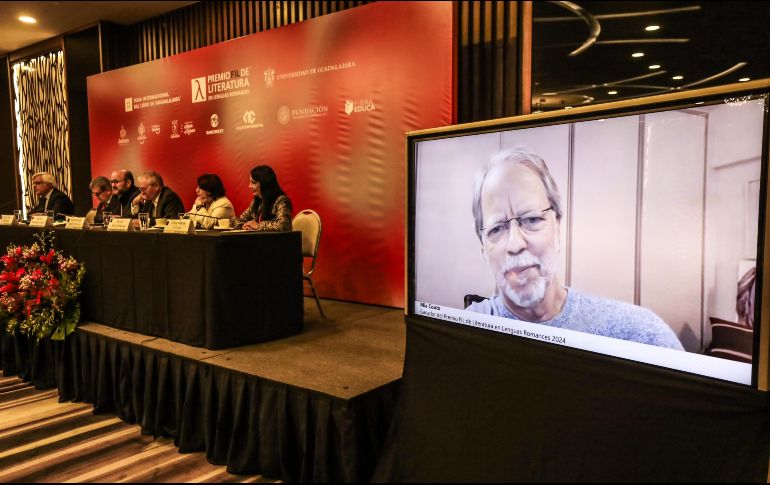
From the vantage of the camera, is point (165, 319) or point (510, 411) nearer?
point (510, 411)

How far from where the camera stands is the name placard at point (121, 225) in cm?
287

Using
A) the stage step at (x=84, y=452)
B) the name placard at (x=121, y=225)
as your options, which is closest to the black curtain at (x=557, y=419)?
the stage step at (x=84, y=452)

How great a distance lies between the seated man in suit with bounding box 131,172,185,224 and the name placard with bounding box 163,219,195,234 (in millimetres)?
1341

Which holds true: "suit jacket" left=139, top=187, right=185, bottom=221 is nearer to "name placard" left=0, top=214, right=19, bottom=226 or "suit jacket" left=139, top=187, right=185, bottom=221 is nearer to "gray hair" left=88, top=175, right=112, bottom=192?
"name placard" left=0, top=214, right=19, bottom=226

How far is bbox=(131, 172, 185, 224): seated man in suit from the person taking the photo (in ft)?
13.1

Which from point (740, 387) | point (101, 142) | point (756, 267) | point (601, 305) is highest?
point (101, 142)

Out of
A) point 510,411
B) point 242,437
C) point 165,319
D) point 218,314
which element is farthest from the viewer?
point 165,319

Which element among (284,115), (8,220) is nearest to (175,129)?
(284,115)

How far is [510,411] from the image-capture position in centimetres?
145

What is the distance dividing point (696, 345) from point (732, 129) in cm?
48

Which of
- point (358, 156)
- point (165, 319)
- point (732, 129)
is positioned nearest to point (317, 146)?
point (358, 156)

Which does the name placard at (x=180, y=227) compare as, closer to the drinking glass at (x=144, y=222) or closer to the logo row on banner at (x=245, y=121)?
the drinking glass at (x=144, y=222)

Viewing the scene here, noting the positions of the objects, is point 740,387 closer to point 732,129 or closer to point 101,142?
point 732,129

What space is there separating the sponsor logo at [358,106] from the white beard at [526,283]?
110 inches
